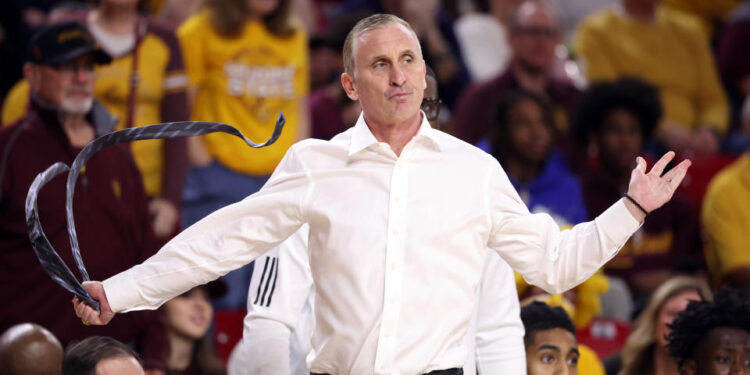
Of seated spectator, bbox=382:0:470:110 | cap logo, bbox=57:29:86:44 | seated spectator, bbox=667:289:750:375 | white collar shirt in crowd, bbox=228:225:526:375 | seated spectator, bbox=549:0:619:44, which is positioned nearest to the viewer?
white collar shirt in crowd, bbox=228:225:526:375

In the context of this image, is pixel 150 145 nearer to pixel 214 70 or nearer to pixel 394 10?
pixel 214 70

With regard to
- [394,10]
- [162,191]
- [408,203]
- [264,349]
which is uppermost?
[394,10]

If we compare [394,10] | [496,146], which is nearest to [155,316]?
[496,146]

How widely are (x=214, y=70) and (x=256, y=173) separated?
62 cm

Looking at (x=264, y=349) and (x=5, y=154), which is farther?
(x=5, y=154)

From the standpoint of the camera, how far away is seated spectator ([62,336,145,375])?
14.2ft

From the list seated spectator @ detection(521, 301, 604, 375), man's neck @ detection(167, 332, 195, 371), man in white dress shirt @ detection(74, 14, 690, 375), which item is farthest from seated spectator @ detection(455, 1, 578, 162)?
man in white dress shirt @ detection(74, 14, 690, 375)

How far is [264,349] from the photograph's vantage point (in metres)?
4.08

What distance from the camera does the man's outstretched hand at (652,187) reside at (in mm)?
3441

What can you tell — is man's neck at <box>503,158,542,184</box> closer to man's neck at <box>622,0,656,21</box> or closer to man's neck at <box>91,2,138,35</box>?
man's neck at <box>91,2,138,35</box>

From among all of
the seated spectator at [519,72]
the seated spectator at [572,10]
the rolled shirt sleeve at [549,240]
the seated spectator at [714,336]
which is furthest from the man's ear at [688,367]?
the seated spectator at [572,10]

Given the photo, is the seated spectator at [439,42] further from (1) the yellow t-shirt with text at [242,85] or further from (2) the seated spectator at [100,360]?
(2) the seated spectator at [100,360]

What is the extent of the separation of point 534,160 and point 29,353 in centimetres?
321

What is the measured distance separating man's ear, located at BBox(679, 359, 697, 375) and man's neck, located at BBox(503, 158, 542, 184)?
1.94 metres
